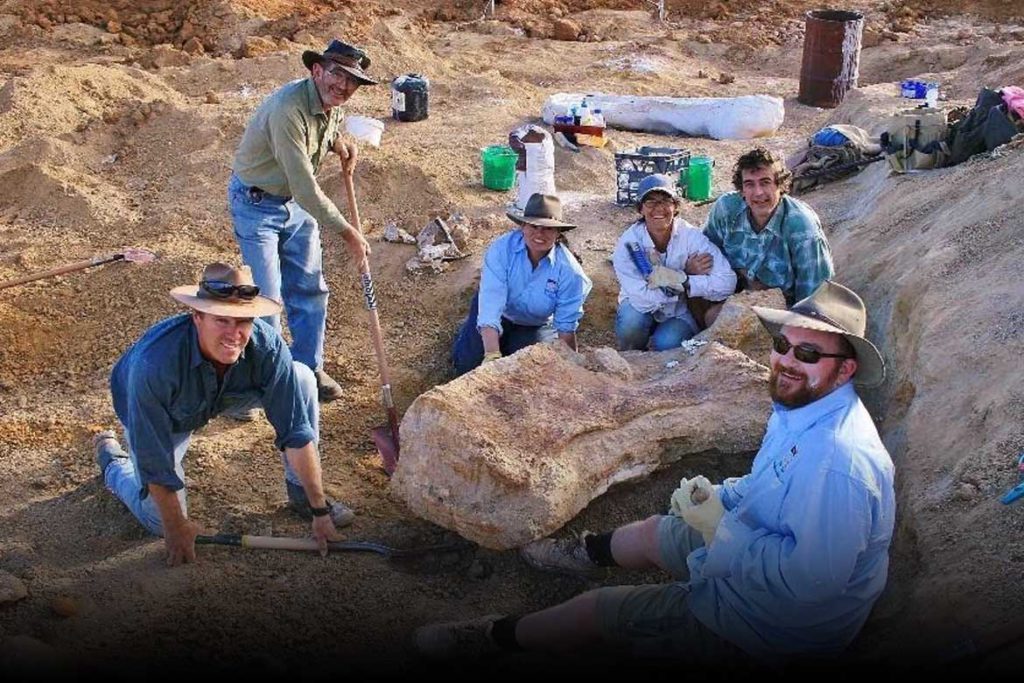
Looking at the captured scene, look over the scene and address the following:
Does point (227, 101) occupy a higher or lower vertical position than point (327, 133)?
lower

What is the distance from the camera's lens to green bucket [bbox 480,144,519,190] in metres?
8.95

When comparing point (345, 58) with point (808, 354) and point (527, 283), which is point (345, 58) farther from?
point (808, 354)

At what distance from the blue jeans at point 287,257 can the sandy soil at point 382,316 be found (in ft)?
1.64

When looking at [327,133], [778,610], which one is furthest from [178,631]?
[327,133]

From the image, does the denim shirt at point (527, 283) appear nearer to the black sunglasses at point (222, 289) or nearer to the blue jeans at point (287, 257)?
the blue jeans at point (287, 257)

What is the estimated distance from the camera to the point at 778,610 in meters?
3.41

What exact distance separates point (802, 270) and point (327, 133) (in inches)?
99.7

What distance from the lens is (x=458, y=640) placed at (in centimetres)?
408

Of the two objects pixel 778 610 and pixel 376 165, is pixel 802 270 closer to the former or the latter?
pixel 778 610

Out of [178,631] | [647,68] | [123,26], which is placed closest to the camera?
[178,631]

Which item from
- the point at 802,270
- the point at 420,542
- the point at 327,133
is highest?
the point at 327,133

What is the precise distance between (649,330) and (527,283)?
2.56 feet

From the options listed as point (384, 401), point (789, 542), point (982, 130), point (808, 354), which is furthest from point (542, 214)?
point (982, 130)

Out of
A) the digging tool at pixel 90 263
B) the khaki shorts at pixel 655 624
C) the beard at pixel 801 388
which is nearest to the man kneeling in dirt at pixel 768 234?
the beard at pixel 801 388
